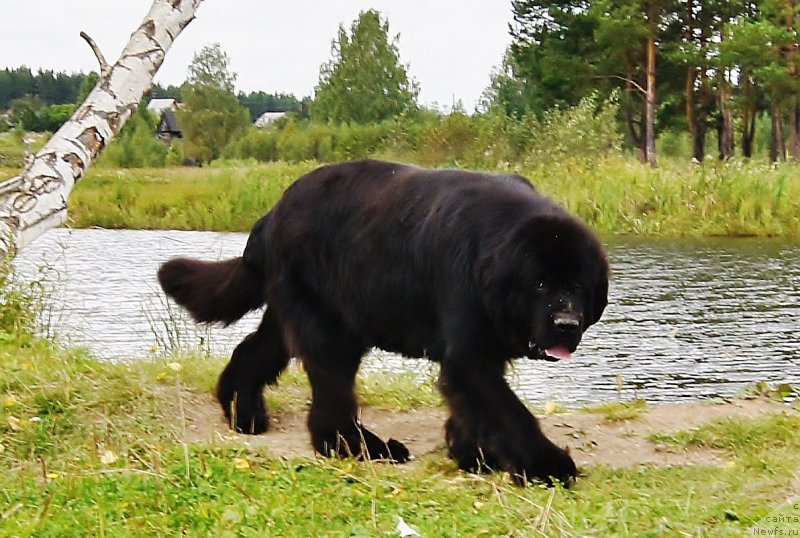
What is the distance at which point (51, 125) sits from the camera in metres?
39.5

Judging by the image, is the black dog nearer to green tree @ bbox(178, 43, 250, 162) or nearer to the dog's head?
the dog's head

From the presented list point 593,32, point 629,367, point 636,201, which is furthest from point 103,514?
point 593,32

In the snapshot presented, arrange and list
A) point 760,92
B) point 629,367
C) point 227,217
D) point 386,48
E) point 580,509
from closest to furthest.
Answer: point 580,509, point 629,367, point 227,217, point 760,92, point 386,48

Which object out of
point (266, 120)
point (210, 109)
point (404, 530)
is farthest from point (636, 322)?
point (266, 120)

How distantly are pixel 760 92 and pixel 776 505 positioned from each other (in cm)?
3508

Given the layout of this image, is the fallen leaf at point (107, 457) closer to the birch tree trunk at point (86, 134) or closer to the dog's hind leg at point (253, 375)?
the dog's hind leg at point (253, 375)

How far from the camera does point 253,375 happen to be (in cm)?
584

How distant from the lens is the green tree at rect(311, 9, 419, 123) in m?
50.7

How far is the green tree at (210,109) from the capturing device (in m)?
55.9

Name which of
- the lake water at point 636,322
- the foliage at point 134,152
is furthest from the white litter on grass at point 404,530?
the foliage at point 134,152

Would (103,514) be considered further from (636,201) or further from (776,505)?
(636,201)

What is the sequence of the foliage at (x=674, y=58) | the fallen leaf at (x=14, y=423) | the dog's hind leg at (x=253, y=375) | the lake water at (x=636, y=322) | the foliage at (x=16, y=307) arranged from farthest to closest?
1. the foliage at (x=674, y=58)
2. the lake water at (x=636, y=322)
3. the foliage at (x=16, y=307)
4. the dog's hind leg at (x=253, y=375)
5. the fallen leaf at (x=14, y=423)

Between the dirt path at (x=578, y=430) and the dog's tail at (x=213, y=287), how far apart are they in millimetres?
564

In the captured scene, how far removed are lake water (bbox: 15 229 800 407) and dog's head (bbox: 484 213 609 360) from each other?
114 inches
